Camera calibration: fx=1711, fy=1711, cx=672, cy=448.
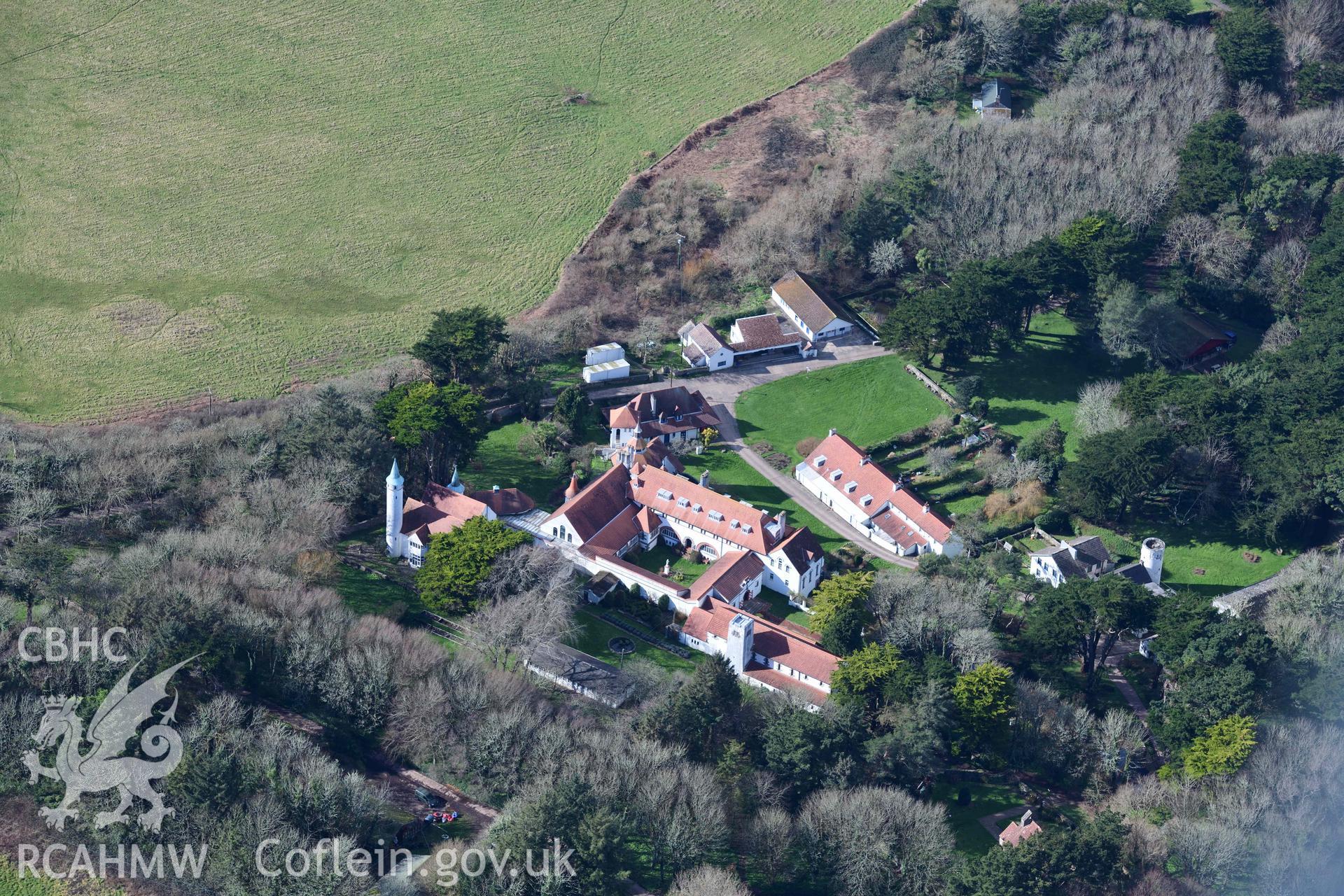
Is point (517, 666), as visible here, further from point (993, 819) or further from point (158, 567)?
point (993, 819)

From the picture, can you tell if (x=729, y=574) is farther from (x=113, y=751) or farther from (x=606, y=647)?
(x=113, y=751)

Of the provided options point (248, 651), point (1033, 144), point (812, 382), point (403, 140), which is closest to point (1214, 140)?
point (1033, 144)

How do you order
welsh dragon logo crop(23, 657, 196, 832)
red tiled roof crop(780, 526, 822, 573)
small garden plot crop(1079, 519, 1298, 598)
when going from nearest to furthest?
welsh dragon logo crop(23, 657, 196, 832), red tiled roof crop(780, 526, 822, 573), small garden plot crop(1079, 519, 1298, 598)

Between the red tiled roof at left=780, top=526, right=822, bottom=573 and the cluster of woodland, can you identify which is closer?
the cluster of woodland

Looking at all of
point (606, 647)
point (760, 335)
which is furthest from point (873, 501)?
point (606, 647)

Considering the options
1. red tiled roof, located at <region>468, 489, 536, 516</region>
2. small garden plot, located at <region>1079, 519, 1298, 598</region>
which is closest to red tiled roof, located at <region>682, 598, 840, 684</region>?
red tiled roof, located at <region>468, 489, 536, 516</region>

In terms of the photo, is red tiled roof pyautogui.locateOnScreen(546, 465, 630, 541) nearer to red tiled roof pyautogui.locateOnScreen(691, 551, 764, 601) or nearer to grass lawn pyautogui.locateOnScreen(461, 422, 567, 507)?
grass lawn pyautogui.locateOnScreen(461, 422, 567, 507)
